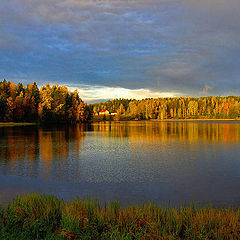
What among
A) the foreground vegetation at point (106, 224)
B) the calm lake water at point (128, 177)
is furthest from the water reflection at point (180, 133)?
the foreground vegetation at point (106, 224)

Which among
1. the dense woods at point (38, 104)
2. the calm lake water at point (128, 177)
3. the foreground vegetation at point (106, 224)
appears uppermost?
the dense woods at point (38, 104)

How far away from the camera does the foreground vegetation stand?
8570 mm

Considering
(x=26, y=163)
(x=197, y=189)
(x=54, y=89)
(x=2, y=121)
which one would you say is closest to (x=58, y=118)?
(x=54, y=89)

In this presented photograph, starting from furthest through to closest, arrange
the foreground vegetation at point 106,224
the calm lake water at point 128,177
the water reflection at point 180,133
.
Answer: the water reflection at point 180,133, the calm lake water at point 128,177, the foreground vegetation at point 106,224

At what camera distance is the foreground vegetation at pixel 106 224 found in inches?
337

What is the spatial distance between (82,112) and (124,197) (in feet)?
475

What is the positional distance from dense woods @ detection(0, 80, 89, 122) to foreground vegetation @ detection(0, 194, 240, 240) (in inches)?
4051

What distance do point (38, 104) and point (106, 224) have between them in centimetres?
12215

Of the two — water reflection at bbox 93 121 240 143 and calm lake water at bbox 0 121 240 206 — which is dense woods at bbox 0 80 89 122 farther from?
calm lake water at bbox 0 121 240 206

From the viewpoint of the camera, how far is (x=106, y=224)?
9484 millimetres

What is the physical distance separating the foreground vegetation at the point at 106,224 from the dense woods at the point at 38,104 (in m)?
103

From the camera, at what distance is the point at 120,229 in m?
9.21

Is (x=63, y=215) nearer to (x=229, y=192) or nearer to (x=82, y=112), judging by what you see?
(x=229, y=192)

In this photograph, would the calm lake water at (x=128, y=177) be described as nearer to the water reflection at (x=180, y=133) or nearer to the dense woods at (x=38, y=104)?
the water reflection at (x=180, y=133)
